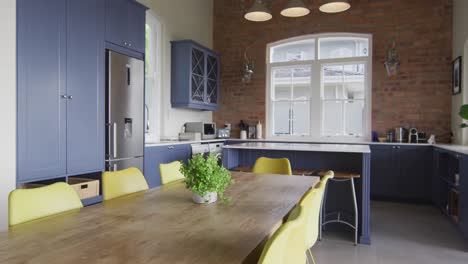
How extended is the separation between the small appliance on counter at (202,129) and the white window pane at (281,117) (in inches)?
52.2

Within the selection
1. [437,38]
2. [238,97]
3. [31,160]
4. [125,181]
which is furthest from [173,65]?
[437,38]

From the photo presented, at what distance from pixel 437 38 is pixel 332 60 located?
5.58 ft

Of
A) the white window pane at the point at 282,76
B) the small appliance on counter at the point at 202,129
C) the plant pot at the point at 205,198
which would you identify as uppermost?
the white window pane at the point at 282,76

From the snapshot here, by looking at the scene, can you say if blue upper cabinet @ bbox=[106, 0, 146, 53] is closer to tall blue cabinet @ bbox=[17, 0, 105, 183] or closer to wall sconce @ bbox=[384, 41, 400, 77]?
tall blue cabinet @ bbox=[17, 0, 105, 183]

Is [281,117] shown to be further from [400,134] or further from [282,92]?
Answer: [400,134]

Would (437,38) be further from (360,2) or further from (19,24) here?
(19,24)

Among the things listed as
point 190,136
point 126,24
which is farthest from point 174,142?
point 126,24

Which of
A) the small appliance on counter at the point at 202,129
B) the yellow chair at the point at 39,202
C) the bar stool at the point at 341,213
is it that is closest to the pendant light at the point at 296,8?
the bar stool at the point at 341,213

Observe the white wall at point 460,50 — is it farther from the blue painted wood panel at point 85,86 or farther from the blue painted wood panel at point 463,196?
the blue painted wood panel at point 85,86

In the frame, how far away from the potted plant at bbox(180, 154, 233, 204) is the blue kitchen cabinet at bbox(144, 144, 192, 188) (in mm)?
2799

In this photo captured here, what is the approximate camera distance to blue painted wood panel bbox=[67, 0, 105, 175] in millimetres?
3361

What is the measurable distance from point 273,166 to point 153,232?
218cm

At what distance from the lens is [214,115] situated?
7289 millimetres

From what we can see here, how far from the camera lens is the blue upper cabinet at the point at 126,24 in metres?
3.88
